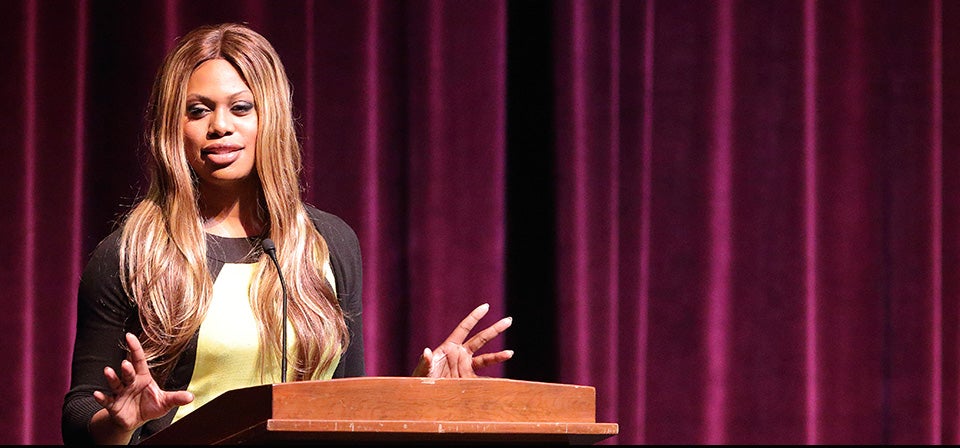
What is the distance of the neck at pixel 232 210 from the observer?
80.4 inches

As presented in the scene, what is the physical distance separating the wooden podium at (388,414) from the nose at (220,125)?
25.9 inches

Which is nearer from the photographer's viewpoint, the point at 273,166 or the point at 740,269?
the point at 273,166

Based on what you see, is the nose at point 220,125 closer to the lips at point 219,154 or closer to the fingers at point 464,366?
the lips at point 219,154

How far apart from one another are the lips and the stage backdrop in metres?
1.08

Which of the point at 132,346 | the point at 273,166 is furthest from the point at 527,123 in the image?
the point at 132,346

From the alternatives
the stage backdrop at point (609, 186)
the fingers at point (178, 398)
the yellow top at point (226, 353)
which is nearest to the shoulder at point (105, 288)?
the yellow top at point (226, 353)

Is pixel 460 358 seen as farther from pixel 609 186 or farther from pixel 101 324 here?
pixel 609 186

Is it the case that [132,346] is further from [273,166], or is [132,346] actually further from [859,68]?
[859,68]

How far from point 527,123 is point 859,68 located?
0.94 m

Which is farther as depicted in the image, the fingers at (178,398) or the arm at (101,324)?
the arm at (101,324)

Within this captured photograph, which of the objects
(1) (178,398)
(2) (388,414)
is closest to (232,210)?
(1) (178,398)

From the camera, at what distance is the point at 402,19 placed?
323 cm

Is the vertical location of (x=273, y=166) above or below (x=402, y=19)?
below

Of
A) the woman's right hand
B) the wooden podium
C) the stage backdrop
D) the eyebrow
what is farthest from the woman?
the stage backdrop
